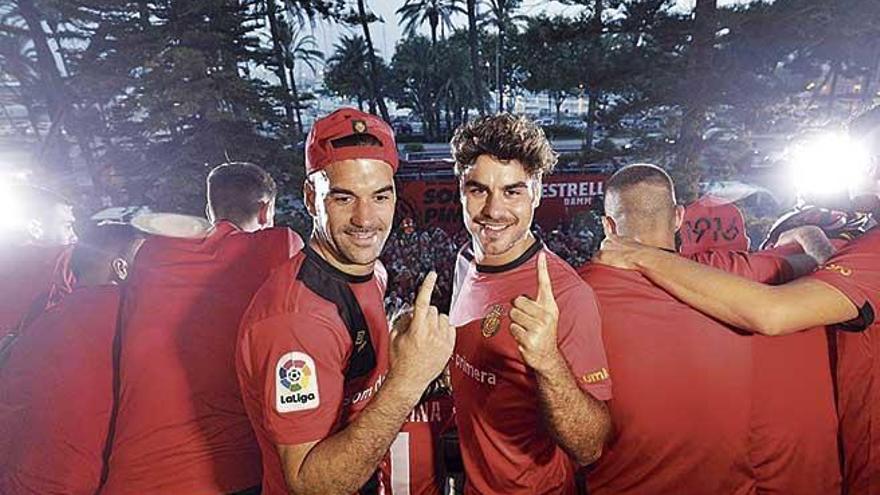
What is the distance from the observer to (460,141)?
2576 millimetres

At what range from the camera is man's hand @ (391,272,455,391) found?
1.70m

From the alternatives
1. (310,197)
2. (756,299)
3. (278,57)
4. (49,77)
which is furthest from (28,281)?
(49,77)

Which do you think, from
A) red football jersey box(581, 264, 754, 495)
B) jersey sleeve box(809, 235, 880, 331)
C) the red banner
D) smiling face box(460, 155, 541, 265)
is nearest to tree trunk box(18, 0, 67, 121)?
the red banner

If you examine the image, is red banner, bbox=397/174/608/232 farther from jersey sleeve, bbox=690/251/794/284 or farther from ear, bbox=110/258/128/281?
jersey sleeve, bbox=690/251/794/284

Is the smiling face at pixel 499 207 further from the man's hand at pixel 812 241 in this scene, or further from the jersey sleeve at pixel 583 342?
the man's hand at pixel 812 241

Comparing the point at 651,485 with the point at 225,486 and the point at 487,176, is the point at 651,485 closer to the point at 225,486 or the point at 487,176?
the point at 487,176

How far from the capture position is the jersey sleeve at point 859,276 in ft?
6.52

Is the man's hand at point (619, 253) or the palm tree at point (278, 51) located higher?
the palm tree at point (278, 51)

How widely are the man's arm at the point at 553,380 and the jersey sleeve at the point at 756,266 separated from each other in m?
0.99

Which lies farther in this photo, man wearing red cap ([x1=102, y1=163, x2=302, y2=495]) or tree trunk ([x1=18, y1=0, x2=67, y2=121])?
tree trunk ([x1=18, y1=0, x2=67, y2=121])

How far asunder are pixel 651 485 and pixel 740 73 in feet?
32.0

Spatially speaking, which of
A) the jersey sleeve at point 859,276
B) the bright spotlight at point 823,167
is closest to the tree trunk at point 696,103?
the bright spotlight at point 823,167

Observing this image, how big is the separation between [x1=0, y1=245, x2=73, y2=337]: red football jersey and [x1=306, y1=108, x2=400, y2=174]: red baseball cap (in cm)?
222

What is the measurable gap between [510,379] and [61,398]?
6.87 ft
